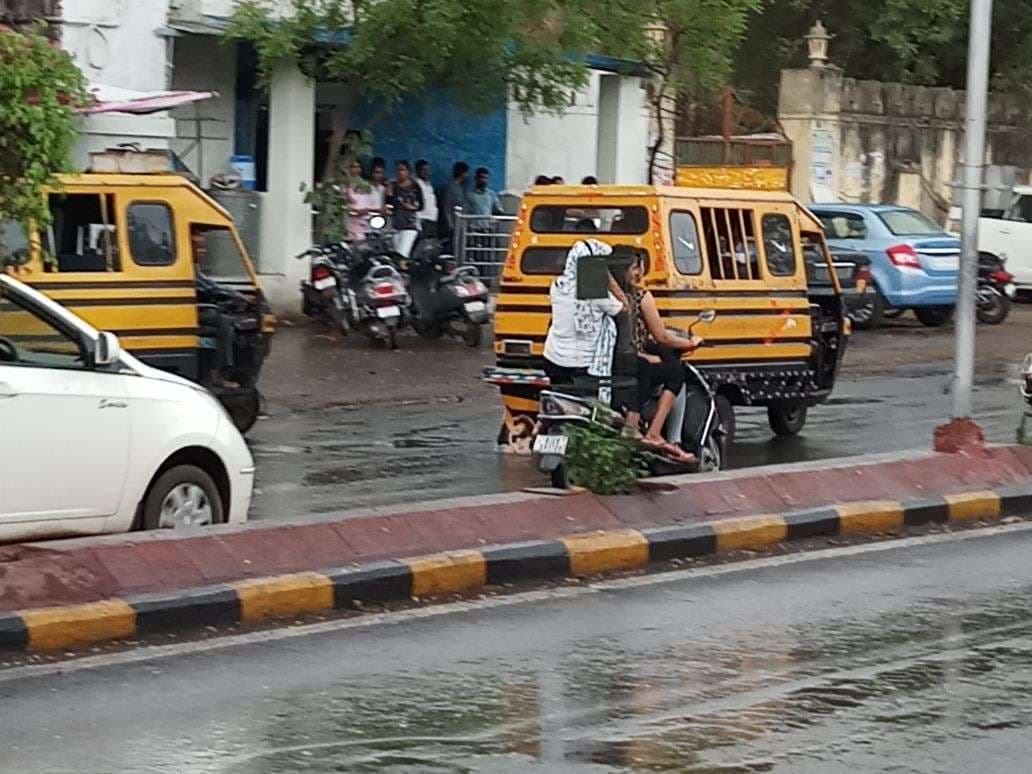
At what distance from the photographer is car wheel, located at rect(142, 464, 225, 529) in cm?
1082

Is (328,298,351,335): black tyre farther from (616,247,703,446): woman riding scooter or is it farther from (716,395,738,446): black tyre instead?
(616,247,703,446): woman riding scooter

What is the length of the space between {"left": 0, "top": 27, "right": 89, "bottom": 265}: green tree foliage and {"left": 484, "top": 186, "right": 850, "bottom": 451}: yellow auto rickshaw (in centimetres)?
616

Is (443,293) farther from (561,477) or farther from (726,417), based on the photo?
(561,477)

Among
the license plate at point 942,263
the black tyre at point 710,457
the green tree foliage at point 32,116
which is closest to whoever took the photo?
the green tree foliage at point 32,116

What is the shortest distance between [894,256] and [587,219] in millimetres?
13060

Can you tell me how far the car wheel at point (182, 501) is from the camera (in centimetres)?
1082

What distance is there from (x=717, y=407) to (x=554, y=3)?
9898 millimetres

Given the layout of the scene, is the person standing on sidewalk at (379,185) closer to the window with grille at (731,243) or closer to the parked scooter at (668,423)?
the window with grille at (731,243)

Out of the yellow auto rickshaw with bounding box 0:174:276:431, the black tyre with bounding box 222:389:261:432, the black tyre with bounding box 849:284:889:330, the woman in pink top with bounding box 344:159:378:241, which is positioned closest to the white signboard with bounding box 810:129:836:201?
the black tyre with bounding box 849:284:889:330

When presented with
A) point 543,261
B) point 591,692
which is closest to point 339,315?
point 543,261

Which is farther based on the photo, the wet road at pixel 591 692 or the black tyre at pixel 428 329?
the black tyre at pixel 428 329

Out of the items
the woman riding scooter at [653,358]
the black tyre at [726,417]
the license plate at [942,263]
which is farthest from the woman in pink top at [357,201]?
the woman riding scooter at [653,358]

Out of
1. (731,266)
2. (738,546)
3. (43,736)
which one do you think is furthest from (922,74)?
A: (43,736)

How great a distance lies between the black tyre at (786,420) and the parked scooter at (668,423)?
2.23 meters
